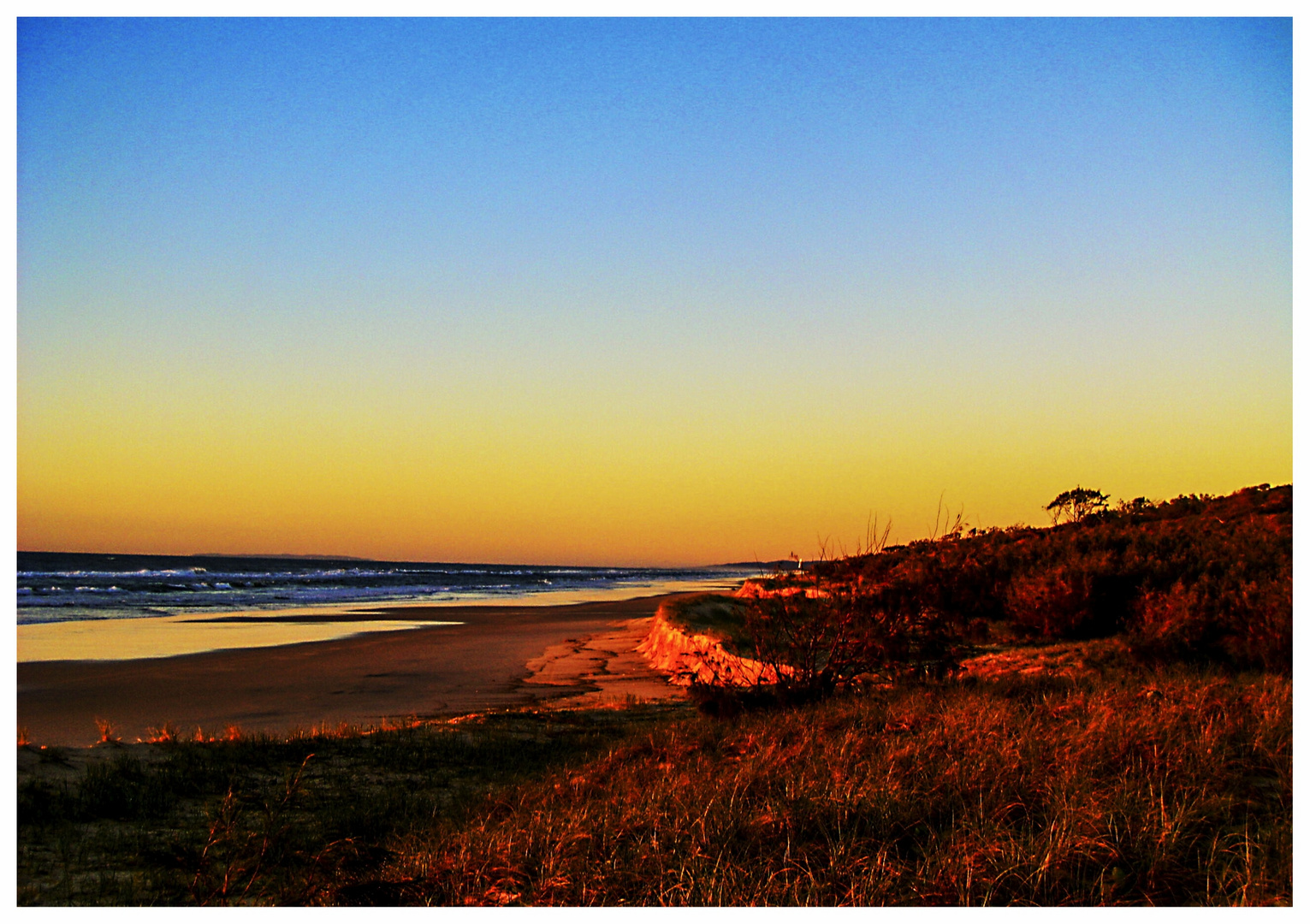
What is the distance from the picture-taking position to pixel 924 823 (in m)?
4.61

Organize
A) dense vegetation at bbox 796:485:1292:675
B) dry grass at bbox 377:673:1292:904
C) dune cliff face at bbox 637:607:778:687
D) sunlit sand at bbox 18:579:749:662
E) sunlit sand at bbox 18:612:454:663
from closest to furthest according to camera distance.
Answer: dry grass at bbox 377:673:1292:904 → dense vegetation at bbox 796:485:1292:675 → dune cliff face at bbox 637:607:778:687 → sunlit sand at bbox 18:612:454:663 → sunlit sand at bbox 18:579:749:662

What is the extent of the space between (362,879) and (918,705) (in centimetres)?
516

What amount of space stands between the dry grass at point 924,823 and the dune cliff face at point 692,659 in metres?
4.11

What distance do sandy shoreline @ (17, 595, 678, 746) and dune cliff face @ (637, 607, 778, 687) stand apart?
50cm

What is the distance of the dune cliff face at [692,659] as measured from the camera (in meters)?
11.1

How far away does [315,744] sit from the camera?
822 cm

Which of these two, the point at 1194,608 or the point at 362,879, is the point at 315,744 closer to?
the point at 362,879

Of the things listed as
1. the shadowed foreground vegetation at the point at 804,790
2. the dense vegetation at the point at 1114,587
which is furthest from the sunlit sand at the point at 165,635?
the dense vegetation at the point at 1114,587

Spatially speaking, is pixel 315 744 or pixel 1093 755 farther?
pixel 315 744

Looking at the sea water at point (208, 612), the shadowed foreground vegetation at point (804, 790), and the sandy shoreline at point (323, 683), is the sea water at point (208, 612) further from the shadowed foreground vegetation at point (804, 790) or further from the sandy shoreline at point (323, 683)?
the shadowed foreground vegetation at point (804, 790)

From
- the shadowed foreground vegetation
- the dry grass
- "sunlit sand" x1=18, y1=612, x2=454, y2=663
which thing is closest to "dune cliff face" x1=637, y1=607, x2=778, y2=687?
the shadowed foreground vegetation

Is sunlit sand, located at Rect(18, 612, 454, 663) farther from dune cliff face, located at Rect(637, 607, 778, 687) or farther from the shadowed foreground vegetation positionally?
the shadowed foreground vegetation

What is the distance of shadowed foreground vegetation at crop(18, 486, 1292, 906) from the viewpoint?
4.06 m
